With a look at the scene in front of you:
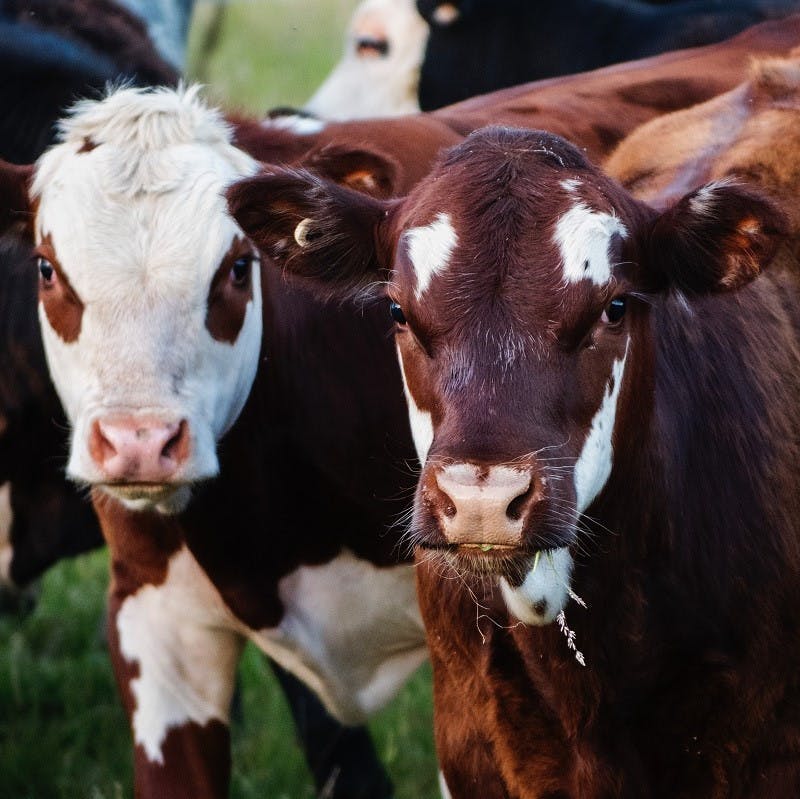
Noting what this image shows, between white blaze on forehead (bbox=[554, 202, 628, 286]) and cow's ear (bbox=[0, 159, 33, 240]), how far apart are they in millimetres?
1701

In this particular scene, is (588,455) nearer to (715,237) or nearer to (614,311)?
(614,311)

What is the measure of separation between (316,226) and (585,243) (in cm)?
66

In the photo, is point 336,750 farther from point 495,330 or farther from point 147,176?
point 495,330

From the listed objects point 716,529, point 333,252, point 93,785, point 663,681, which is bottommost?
point 93,785

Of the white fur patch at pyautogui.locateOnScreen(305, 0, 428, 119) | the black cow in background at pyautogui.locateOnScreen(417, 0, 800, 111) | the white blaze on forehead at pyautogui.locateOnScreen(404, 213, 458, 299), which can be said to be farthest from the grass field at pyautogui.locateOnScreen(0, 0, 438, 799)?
the white fur patch at pyautogui.locateOnScreen(305, 0, 428, 119)

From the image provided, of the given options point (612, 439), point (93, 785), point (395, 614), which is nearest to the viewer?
point (612, 439)

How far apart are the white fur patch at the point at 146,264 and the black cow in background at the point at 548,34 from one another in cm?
355

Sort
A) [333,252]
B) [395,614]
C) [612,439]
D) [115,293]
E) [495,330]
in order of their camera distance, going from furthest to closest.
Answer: [395,614]
[115,293]
[333,252]
[612,439]
[495,330]

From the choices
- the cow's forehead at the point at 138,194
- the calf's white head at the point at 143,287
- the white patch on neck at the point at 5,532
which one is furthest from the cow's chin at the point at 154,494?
the white patch on neck at the point at 5,532

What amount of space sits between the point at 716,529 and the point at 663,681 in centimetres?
33

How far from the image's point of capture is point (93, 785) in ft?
17.5

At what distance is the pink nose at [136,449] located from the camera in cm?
386

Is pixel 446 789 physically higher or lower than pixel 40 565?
higher

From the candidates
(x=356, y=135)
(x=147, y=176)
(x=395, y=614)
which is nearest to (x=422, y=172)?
(x=356, y=135)
